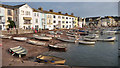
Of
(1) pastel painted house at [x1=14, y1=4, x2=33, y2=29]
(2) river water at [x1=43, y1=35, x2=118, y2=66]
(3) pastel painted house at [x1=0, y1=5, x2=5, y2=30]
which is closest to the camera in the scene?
(2) river water at [x1=43, y1=35, x2=118, y2=66]

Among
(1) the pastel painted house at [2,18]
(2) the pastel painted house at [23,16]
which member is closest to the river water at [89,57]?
(1) the pastel painted house at [2,18]

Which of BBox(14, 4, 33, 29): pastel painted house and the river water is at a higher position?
BBox(14, 4, 33, 29): pastel painted house

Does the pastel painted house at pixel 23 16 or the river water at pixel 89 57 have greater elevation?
the pastel painted house at pixel 23 16

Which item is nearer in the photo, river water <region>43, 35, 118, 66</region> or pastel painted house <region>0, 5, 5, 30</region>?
river water <region>43, 35, 118, 66</region>

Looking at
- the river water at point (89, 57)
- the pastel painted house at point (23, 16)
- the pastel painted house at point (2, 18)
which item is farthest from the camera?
the pastel painted house at point (23, 16)

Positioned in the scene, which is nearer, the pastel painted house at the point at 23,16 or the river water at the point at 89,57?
the river water at the point at 89,57

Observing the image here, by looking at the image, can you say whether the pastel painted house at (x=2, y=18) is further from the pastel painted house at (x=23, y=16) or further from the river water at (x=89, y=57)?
the river water at (x=89, y=57)

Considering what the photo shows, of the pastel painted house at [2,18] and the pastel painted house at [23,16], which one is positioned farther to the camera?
the pastel painted house at [23,16]

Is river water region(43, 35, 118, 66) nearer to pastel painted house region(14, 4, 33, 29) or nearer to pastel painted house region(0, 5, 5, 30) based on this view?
pastel painted house region(0, 5, 5, 30)

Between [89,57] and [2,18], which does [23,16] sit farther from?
[89,57]

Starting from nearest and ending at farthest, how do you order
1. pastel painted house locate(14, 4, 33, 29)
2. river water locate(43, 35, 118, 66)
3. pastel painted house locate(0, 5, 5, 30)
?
river water locate(43, 35, 118, 66) < pastel painted house locate(0, 5, 5, 30) < pastel painted house locate(14, 4, 33, 29)

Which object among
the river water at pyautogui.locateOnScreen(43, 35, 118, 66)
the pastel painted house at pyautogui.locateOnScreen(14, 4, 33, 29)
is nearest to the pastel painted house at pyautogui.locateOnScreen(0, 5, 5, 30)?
the pastel painted house at pyautogui.locateOnScreen(14, 4, 33, 29)

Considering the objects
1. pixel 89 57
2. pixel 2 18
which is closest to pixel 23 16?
pixel 2 18

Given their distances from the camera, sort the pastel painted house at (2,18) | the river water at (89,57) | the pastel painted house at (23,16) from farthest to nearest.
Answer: the pastel painted house at (23,16)
the pastel painted house at (2,18)
the river water at (89,57)
